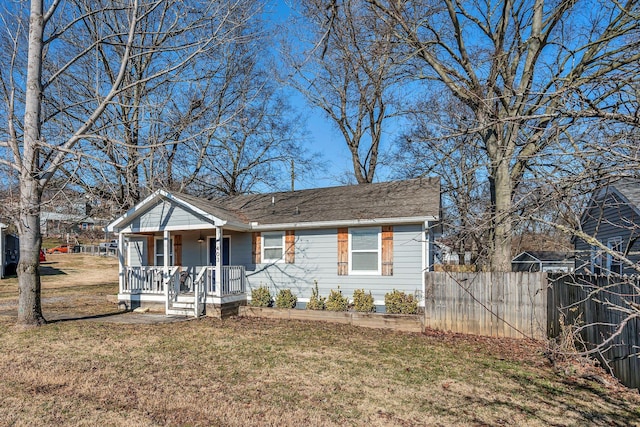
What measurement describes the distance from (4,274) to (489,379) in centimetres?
2855

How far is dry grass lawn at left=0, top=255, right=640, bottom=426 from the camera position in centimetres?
449

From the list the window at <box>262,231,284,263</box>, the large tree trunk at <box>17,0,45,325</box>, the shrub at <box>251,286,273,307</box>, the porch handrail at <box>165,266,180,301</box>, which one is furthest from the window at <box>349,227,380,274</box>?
the large tree trunk at <box>17,0,45,325</box>

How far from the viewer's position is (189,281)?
13.3 meters

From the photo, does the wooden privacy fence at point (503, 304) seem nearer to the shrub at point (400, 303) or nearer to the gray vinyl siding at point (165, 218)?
the shrub at point (400, 303)

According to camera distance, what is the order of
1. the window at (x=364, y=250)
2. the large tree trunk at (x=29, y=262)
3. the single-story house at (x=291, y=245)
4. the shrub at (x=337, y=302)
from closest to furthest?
the large tree trunk at (x=29, y=262)
the single-story house at (x=291, y=245)
the shrub at (x=337, y=302)
the window at (x=364, y=250)

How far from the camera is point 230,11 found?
38.5 ft

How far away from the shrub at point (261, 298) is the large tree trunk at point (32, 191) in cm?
526

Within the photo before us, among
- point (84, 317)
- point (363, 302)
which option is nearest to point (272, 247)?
point (363, 302)

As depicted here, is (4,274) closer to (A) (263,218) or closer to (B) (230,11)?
(A) (263,218)

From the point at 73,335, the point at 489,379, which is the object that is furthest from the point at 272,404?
the point at 73,335

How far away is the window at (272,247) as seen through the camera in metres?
12.1

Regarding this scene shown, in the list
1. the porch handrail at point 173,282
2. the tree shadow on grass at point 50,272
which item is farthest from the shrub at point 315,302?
the tree shadow on grass at point 50,272

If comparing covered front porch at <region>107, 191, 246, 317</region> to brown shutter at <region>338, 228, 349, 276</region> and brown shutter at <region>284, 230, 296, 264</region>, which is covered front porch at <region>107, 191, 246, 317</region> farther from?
brown shutter at <region>338, 228, 349, 276</region>

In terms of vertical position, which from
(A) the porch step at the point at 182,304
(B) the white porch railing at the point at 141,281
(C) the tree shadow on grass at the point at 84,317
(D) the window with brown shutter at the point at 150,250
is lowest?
(C) the tree shadow on grass at the point at 84,317
